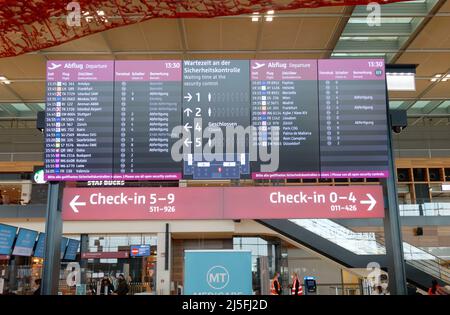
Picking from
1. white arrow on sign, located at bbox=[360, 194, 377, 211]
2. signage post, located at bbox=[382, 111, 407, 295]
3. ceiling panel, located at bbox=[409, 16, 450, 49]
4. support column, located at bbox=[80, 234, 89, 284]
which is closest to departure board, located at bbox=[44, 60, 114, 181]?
white arrow on sign, located at bbox=[360, 194, 377, 211]

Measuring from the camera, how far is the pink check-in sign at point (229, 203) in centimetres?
427

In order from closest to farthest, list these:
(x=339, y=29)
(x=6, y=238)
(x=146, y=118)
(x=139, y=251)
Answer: (x=146, y=118) < (x=6, y=238) < (x=339, y=29) < (x=139, y=251)

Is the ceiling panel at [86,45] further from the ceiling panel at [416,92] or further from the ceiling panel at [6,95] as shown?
the ceiling panel at [416,92]

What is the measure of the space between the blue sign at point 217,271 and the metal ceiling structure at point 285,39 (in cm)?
618

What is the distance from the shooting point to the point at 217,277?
414 centimetres

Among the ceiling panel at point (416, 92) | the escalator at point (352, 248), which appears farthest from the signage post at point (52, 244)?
the ceiling panel at point (416, 92)

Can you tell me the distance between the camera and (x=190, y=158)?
14.8ft

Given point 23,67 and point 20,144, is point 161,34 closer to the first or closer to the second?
point 23,67

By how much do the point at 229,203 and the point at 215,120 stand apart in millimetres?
808

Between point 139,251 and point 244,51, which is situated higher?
point 244,51

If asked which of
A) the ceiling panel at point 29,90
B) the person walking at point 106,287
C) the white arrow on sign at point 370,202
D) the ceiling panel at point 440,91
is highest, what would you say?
the ceiling panel at point 29,90

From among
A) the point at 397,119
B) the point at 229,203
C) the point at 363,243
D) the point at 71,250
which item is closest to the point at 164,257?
the point at 71,250

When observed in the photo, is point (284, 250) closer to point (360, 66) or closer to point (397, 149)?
point (397, 149)

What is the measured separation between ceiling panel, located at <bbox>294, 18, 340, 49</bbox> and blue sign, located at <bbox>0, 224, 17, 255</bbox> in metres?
6.80
